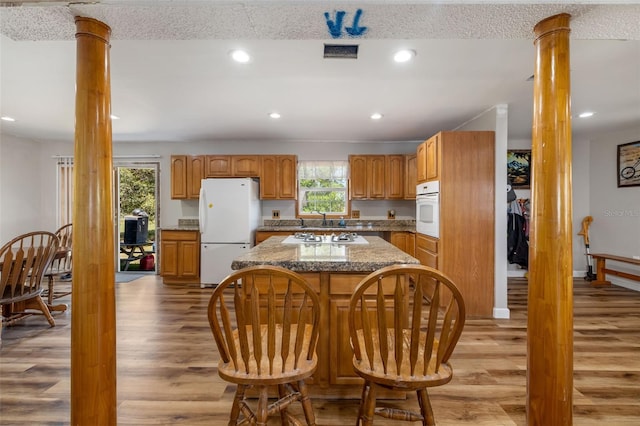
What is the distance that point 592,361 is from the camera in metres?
2.54

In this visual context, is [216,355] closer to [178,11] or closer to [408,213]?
[178,11]

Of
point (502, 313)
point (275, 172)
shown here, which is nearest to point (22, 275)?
point (275, 172)

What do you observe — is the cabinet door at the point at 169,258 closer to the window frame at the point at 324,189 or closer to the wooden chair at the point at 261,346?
the window frame at the point at 324,189

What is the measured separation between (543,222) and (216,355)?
7.97 ft

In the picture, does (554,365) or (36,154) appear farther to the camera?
(36,154)

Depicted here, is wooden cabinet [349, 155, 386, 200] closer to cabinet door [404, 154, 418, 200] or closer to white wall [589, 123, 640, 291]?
cabinet door [404, 154, 418, 200]

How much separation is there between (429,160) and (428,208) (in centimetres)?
59

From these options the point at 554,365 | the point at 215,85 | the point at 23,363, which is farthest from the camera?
the point at 215,85

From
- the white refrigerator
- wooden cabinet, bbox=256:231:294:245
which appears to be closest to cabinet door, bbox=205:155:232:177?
the white refrigerator

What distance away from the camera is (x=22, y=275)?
9.68 ft

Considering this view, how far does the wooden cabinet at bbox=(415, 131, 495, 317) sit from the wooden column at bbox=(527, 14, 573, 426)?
2.14 metres

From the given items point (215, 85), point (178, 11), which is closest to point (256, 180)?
point (215, 85)

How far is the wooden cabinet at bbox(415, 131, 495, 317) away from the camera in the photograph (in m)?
3.58

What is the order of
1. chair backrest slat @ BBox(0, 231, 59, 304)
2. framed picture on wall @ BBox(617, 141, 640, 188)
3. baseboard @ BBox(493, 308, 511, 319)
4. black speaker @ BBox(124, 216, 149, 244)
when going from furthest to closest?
black speaker @ BBox(124, 216, 149, 244) → framed picture on wall @ BBox(617, 141, 640, 188) → baseboard @ BBox(493, 308, 511, 319) → chair backrest slat @ BBox(0, 231, 59, 304)
